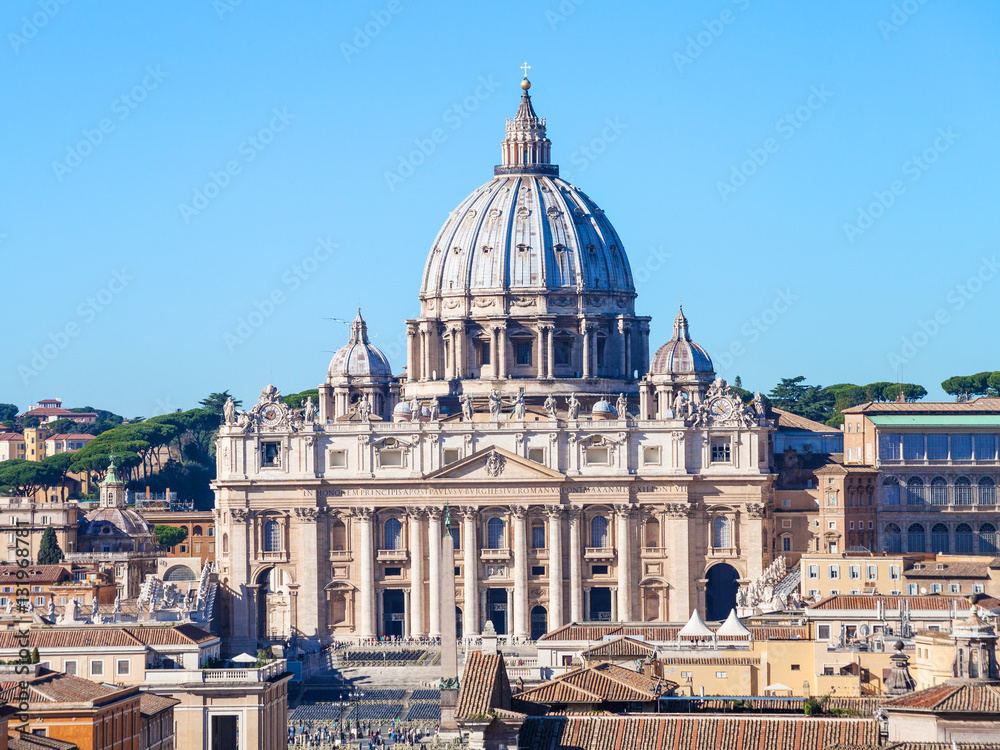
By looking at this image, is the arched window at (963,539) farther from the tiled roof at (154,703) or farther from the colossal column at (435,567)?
the tiled roof at (154,703)

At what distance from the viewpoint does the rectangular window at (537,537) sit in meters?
150

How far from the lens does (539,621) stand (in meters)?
149

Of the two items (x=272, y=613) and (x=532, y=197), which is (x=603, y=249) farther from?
(x=272, y=613)

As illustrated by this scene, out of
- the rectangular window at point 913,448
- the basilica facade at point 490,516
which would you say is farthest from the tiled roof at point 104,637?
the rectangular window at point 913,448

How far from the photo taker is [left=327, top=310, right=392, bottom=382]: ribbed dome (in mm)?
163375

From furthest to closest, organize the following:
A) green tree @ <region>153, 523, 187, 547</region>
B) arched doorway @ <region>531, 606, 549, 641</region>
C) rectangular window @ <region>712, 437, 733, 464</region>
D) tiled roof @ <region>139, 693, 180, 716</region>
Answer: green tree @ <region>153, 523, 187, 547</region> → rectangular window @ <region>712, 437, 733, 464</region> → arched doorway @ <region>531, 606, 549, 641</region> → tiled roof @ <region>139, 693, 180, 716</region>

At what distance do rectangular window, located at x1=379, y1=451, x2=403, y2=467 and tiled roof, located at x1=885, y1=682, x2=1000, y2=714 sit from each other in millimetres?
→ 83427

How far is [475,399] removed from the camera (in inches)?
6506

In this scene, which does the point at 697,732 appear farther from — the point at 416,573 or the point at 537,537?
the point at 537,537

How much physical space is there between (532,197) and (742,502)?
101ft

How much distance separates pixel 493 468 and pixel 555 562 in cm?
547

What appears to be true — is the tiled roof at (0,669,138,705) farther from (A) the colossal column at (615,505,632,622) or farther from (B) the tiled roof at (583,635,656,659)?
(A) the colossal column at (615,505,632,622)

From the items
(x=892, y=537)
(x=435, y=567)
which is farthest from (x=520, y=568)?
(x=892, y=537)

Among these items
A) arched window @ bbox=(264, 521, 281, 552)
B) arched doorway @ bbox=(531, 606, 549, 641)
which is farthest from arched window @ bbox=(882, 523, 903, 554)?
arched window @ bbox=(264, 521, 281, 552)
